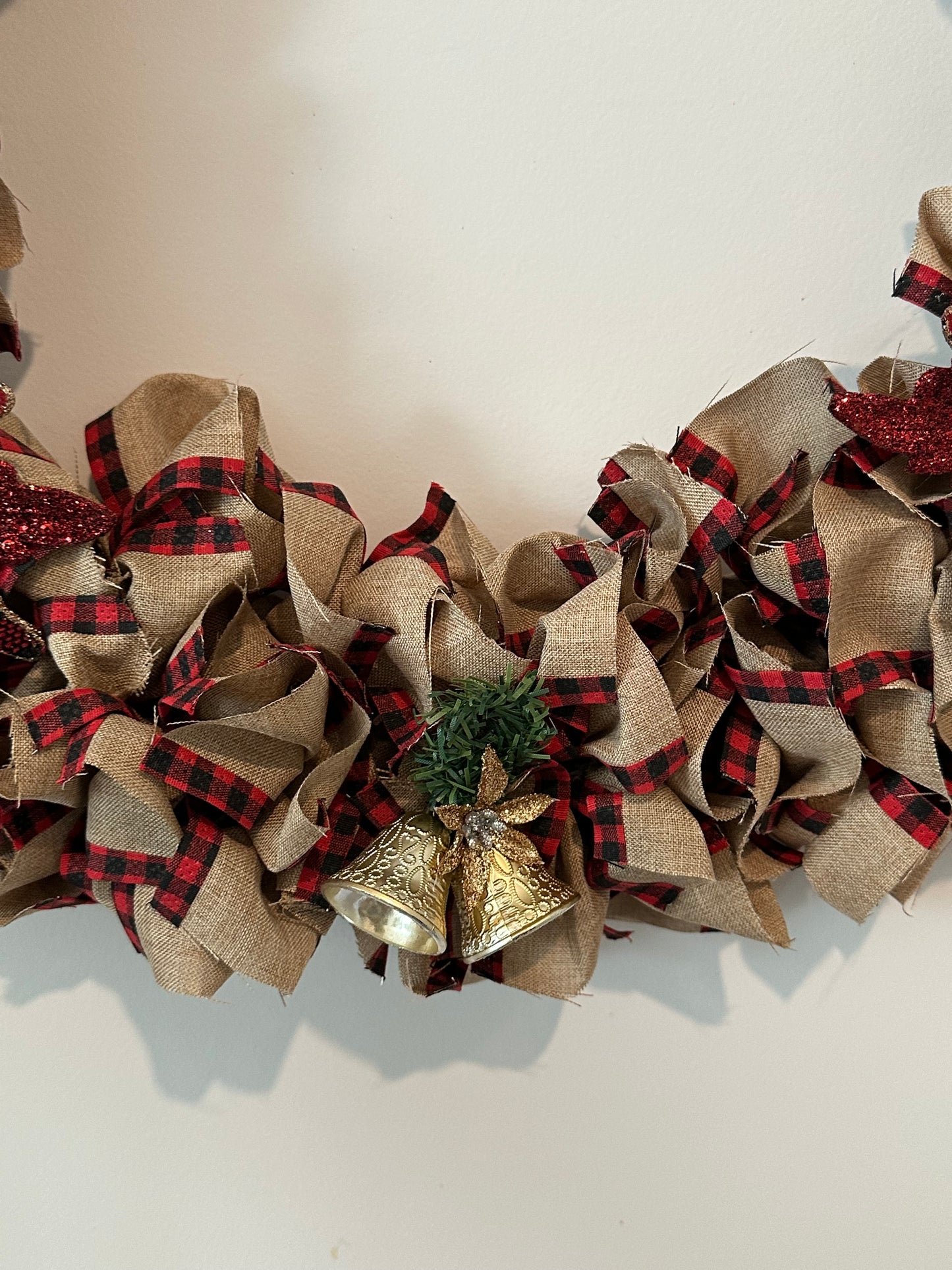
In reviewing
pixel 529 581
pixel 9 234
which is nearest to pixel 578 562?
pixel 529 581

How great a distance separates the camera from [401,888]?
22.6 inches

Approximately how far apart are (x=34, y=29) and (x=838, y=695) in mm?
778

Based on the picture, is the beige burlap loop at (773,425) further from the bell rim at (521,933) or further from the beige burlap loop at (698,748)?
the bell rim at (521,933)

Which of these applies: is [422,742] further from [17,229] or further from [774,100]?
[774,100]

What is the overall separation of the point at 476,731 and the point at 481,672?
0.04 m

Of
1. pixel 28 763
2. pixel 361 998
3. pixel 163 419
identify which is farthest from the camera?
pixel 361 998

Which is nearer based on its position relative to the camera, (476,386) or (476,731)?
(476,731)

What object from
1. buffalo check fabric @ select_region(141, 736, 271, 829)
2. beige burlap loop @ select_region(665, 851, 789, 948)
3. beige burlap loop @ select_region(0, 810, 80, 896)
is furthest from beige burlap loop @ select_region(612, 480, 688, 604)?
beige burlap loop @ select_region(0, 810, 80, 896)

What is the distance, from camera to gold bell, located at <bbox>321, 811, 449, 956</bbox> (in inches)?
22.5

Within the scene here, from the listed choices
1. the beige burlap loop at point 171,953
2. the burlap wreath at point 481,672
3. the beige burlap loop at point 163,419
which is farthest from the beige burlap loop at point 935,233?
the beige burlap loop at point 171,953

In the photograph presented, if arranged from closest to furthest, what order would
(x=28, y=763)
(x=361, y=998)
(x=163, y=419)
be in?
(x=28, y=763) < (x=163, y=419) < (x=361, y=998)

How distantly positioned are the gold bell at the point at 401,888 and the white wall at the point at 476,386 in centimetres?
21

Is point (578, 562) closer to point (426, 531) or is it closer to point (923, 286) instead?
point (426, 531)

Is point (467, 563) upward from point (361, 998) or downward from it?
upward
